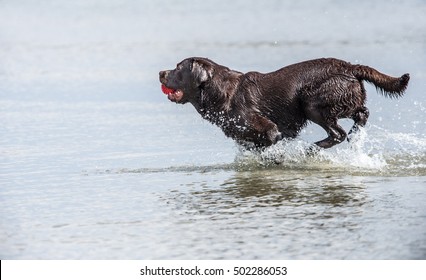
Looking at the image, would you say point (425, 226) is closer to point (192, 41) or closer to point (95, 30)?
point (192, 41)

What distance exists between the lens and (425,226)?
6.68 m

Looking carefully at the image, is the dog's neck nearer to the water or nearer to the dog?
the dog

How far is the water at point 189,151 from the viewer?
6.60 metres

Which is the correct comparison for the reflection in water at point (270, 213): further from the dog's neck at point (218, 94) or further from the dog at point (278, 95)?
the dog's neck at point (218, 94)

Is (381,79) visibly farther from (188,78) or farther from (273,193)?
(273,193)

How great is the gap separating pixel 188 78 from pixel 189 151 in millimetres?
976

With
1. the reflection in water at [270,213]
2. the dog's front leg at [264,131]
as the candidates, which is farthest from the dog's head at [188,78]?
the reflection in water at [270,213]

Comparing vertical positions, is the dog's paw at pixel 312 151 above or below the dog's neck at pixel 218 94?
below

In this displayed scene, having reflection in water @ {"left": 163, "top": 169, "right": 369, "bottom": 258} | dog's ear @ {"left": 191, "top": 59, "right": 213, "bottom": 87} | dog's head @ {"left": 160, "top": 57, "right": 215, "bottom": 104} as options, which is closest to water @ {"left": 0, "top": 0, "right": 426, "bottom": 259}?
reflection in water @ {"left": 163, "top": 169, "right": 369, "bottom": 258}

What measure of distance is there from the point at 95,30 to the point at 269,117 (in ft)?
34.2

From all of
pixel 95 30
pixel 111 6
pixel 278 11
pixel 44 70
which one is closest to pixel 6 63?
pixel 44 70

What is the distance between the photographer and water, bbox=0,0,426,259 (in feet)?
21.7

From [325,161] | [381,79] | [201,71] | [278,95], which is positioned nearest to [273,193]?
[325,161]

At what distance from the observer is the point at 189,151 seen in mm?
10328
